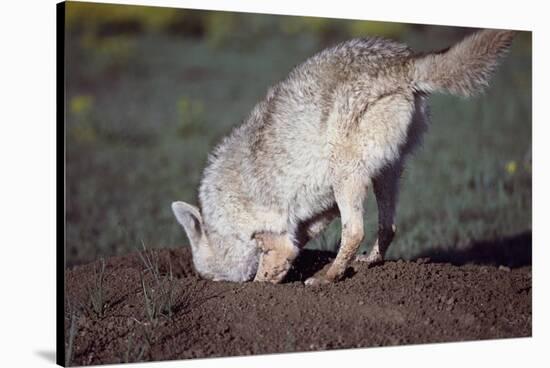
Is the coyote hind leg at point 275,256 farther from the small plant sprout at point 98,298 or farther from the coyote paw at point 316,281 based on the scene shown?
the small plant sprout at point 98,298

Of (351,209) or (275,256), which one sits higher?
(351,209)

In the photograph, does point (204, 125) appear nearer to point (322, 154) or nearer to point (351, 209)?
point (322, 154)

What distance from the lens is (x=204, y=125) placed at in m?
16.4

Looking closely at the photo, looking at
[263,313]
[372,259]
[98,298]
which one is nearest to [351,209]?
[372,259]

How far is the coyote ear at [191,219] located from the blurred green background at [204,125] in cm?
94

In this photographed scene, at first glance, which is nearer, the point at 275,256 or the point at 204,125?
the point at 275,256

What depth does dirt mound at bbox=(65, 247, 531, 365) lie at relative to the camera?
6.54 meters

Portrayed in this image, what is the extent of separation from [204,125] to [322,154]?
9.54 metres

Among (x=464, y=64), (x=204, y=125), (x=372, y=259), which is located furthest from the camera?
(x=204, y=125)

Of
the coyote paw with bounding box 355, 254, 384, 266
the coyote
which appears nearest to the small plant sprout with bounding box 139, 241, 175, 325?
the coyote

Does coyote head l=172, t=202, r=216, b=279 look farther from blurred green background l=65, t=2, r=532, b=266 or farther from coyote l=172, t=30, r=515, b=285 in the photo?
blurred green background l=65, t=2, r=532, b=266

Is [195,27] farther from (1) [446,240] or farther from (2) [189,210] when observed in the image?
(2) [189,210]

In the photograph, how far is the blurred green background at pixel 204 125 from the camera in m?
10.6

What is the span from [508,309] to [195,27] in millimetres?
12118
